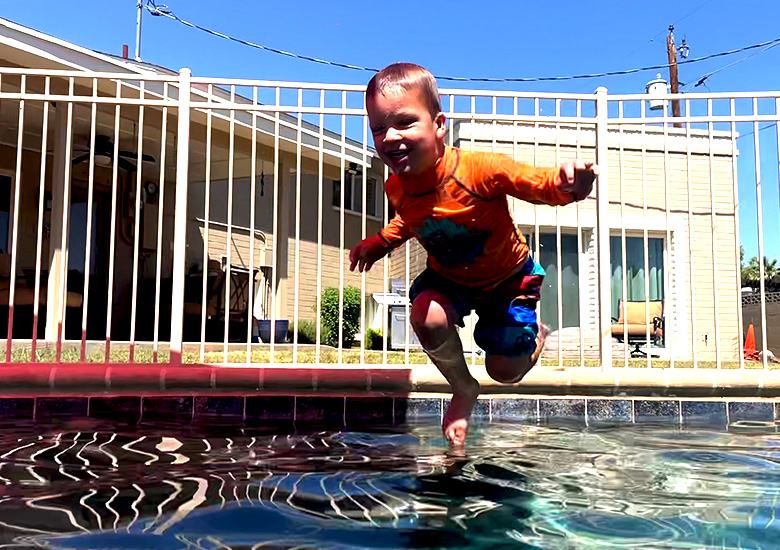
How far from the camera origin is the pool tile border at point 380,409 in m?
3.19

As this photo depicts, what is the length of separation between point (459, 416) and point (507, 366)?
280mm

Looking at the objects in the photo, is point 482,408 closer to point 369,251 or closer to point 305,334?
point 369,251

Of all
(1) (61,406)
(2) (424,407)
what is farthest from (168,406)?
(2) (424,407)

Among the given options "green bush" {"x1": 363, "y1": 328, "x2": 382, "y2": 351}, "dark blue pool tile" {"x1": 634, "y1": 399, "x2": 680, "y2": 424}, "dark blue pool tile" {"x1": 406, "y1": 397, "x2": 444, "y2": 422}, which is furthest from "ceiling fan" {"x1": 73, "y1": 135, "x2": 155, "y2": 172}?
"dark blue pool tile" {"x1": 634, "y1": 399, "x2": 680, "y2": 424}

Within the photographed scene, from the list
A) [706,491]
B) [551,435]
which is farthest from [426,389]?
[706,491]

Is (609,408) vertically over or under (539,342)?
under

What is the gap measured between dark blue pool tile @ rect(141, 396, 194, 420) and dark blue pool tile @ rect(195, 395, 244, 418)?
4 centimetres

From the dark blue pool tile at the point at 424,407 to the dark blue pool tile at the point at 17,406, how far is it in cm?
185

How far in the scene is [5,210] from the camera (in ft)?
31.1

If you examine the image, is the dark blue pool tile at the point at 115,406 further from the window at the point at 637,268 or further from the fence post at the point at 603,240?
the window at the point at 637,268

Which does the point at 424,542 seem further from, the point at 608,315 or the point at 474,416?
the point at 608,315

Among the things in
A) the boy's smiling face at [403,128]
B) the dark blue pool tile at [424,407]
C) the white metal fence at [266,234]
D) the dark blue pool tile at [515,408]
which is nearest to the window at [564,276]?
the white metal fence at [266,234]

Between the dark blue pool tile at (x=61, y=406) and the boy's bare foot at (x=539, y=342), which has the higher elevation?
the boy's bare foot at (x=539, y=342)

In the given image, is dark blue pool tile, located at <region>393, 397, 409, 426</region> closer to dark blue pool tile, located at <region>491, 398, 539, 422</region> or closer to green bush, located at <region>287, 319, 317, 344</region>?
→ dark blue pool tile, located at <region>491, 398, 539, 422</region>
